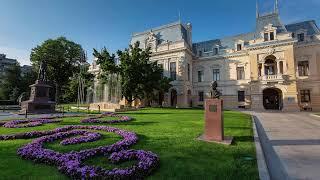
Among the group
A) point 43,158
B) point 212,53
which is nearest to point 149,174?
point 43,158

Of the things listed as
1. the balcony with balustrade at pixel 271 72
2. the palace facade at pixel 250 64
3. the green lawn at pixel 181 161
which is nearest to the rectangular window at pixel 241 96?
the palace facade at pixel 250 64

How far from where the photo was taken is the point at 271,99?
130 ft

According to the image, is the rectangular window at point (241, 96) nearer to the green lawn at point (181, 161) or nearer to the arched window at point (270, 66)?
the arched window at point (270, 66)

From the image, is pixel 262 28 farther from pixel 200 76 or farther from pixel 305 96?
pixel 200 76

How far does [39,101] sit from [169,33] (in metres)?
29.7

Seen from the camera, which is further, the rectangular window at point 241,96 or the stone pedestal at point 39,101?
the rectangular window at point 241,96

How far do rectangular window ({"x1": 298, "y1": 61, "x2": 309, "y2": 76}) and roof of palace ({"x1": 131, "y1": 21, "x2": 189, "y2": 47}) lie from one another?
21.6 meters

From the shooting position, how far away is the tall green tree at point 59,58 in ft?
187

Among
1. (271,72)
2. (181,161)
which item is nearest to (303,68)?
(271,72)

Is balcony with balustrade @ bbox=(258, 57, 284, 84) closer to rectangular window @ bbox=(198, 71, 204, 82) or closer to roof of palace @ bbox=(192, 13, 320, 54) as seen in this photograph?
roof of palace @ bbox=(192, 13, 320, 54)

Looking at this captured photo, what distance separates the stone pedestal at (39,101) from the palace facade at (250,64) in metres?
23.4

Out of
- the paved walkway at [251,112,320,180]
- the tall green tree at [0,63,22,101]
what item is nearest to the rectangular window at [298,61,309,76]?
the paved walkway at [251,112,320,180]

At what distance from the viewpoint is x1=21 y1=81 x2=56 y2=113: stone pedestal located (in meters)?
23.7

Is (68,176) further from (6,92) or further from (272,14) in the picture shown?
(6,92)
